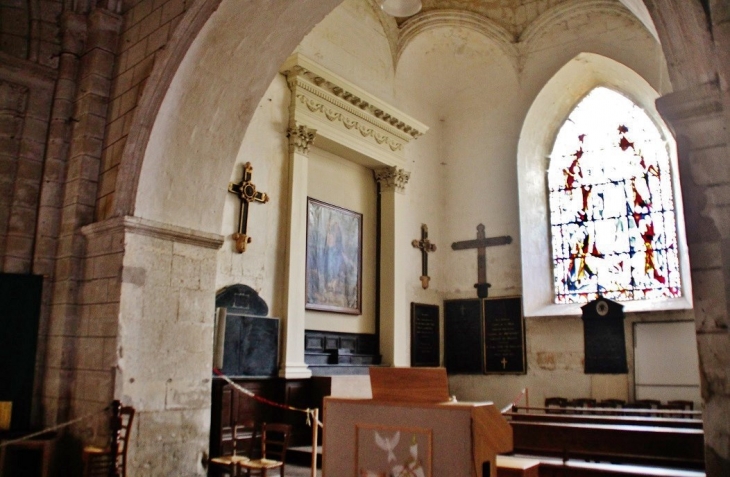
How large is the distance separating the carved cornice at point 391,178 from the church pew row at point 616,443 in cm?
508

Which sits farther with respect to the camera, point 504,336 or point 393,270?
point 504,336

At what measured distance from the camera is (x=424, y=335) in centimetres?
1027

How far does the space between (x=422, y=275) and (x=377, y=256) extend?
3.37ft

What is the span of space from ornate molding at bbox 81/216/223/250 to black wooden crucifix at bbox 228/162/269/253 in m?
1.65

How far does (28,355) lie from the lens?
531 cm

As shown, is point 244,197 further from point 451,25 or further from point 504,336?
point 451,25

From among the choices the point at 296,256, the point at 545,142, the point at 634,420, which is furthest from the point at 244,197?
the point at 545,142

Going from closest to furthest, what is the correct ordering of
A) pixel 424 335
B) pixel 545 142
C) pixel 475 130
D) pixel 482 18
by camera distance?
pixel 424 335 < pixel 482 18 < pixel 545 142 < pixel 475 130

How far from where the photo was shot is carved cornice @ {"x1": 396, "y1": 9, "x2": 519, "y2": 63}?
10375 mm

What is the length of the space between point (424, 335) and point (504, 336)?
4.38 feet

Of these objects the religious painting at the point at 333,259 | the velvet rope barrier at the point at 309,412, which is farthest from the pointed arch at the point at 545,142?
the velvet rope barrier at the point at 309,412

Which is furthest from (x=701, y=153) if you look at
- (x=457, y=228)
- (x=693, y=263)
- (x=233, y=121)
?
(x=457, y=228)

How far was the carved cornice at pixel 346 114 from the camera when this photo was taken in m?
8.20

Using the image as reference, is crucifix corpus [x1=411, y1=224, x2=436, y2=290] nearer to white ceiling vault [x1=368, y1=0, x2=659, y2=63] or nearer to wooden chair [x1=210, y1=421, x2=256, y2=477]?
white ceiling vault [x1=368, y1=0, x2=659, y2=63]
